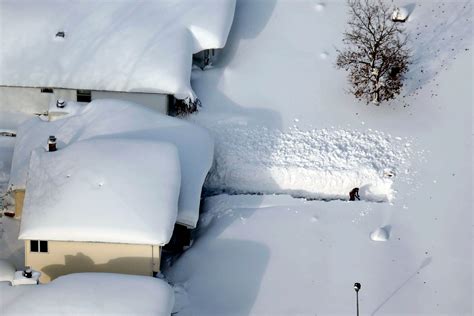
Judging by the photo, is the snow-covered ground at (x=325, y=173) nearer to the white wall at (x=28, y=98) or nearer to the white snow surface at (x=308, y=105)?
the white snow surface at (x=308, y=105)

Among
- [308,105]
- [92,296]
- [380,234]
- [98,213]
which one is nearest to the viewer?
[92,296]

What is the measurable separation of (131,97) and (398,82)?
31.9 ft

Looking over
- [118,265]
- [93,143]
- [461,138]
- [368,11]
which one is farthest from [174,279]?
[368,11]

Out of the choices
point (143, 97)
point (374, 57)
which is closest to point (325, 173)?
point (374, 57)

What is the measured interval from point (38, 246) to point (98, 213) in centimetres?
207

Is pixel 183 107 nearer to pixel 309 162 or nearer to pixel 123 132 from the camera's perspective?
pixel 123 132

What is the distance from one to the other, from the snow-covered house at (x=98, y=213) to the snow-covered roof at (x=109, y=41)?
597 cm

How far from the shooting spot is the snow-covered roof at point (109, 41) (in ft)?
137

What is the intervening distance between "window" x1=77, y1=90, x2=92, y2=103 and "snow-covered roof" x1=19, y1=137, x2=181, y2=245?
526 centimetres

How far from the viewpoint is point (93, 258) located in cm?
3525

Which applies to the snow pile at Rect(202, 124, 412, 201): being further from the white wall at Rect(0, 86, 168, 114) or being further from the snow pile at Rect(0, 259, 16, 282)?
the snow pile at Rect(0, 259, 16, 282)

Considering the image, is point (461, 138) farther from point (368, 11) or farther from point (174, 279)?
point (174, 279)

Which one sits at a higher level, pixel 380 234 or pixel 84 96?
pixel 84 96

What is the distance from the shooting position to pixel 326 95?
1721 inches
